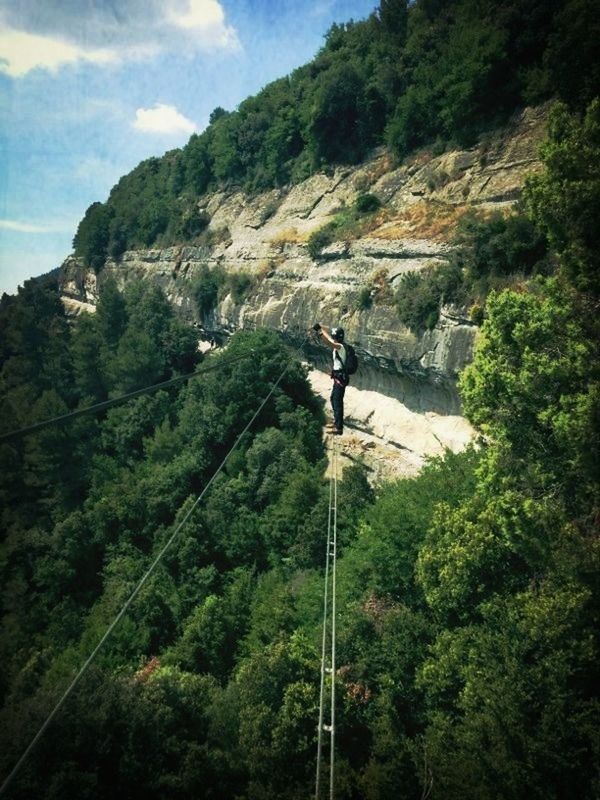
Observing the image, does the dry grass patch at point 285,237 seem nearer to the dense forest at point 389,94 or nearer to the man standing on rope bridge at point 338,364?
the dense forest at point 389,94

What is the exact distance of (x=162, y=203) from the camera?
58.3 meters

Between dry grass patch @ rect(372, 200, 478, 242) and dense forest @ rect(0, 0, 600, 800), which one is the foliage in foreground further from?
dry grass patch @ rect(372, 200, 478, 242)

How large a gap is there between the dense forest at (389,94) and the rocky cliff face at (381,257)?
5.88ft

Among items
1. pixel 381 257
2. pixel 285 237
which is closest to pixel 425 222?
pixel 381 257

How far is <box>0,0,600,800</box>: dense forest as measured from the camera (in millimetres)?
10859

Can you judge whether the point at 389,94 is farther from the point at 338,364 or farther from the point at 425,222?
the point at 338,364

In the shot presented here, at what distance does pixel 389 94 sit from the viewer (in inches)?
1314

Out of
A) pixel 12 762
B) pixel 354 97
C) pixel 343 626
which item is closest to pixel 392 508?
pixel 343 626

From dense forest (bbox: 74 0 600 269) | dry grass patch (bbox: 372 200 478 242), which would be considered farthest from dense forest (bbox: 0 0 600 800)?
dry grass patch (bbox: 372 200 478 242)

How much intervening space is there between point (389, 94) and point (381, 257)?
15.3m

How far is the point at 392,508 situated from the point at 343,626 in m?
4.20

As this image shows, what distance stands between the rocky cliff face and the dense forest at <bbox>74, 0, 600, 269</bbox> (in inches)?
70.5

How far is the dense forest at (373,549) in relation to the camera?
428 inches

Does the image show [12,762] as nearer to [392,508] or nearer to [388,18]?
[392,508]
